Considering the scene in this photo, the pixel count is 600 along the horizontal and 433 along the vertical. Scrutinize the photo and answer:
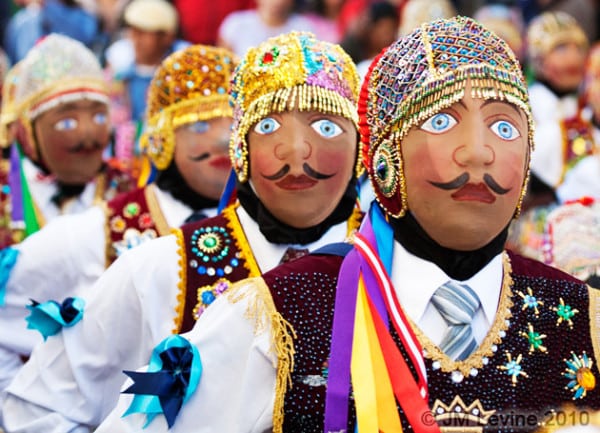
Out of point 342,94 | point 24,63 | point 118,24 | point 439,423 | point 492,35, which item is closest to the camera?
point 439,423

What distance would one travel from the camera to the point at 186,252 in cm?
435

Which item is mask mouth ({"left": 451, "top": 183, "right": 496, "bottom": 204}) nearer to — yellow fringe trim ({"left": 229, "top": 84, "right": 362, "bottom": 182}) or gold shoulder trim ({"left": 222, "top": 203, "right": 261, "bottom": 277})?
yellow fringe trim ({"left": 229, "top": 84, "right": 362, "bottom": 182})

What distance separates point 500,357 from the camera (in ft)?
10.7

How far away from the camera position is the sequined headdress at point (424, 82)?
3.25 meters

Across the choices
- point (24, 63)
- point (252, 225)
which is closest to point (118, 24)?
point (24, 63)

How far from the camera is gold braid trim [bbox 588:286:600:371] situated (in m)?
3.38

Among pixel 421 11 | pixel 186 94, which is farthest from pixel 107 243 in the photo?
pixel 421 11

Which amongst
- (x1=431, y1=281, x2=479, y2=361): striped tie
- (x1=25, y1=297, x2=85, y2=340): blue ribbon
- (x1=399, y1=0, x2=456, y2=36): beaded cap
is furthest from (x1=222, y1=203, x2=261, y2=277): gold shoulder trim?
(x1=399, y1=0, x2=456, y2=36): beaded cap

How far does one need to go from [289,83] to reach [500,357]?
1284 millimetres

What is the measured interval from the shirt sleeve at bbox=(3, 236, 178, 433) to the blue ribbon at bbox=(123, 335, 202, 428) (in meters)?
0.88

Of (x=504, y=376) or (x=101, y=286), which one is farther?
(x=101, y=286)

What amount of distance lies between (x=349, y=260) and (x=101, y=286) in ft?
4.14

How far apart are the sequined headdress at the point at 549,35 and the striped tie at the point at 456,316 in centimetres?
644

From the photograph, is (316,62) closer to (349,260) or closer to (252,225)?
(252,225)
